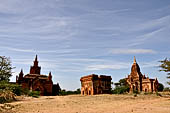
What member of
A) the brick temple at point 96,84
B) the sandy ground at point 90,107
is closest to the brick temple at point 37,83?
the brick temple at point 96,84

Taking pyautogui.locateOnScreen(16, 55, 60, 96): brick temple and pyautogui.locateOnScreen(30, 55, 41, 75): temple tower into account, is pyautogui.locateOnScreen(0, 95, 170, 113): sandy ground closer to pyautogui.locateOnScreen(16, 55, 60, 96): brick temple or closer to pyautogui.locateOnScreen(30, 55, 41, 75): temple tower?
pyautogui.locateOnScreen(16, 55, 60, 96): brick temple

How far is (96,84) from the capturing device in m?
37.7

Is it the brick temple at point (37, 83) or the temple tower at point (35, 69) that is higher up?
the temple tower at point (35, 69)

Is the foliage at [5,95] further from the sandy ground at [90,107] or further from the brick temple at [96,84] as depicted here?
the brick temple at [96,84]

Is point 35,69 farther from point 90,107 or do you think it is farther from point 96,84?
point 90,107

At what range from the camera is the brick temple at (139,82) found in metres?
44.8

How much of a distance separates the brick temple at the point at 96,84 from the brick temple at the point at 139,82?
372 inches

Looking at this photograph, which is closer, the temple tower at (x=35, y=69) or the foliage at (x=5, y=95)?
the foliage at (x=5, y=95)

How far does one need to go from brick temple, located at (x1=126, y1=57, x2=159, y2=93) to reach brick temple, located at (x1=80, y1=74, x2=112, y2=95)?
9.45 metres

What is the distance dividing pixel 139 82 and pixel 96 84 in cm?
1565

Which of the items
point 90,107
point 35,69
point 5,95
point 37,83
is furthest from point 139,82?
point 5,95

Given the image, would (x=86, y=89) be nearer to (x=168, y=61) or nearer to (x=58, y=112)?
(x=168, y=61)

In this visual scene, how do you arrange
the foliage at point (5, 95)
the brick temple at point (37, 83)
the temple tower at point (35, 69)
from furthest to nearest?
1. the temple tower at point (35, 69)
2. the brick temple at point (37, 83)
3. the foliage at point (5, 95)

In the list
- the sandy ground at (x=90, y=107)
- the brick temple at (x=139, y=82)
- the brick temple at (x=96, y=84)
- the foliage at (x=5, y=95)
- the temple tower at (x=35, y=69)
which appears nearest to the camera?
the sandy ground at (x=90, y=107)
